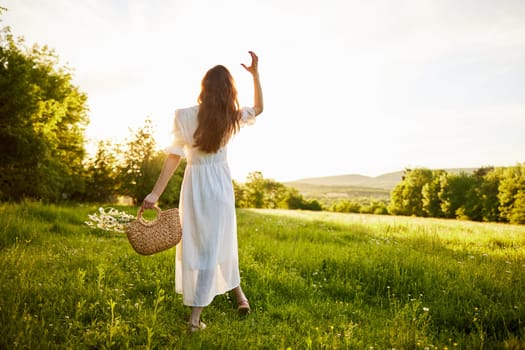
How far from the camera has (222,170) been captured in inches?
154

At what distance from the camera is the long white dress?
3.71 metres

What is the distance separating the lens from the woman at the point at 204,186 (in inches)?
145

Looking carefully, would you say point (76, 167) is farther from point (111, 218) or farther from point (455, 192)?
point (455, 192)

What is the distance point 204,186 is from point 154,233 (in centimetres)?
72

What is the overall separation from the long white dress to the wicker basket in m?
0.19

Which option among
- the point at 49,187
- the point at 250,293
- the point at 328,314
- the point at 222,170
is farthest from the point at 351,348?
the point at 49,187

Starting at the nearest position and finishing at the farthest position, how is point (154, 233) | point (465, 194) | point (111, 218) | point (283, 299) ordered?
1. point (154, 233)
2. point (283, 299)
3. point (111, 218)
4. point (465, 194)

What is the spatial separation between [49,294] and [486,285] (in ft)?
18.8

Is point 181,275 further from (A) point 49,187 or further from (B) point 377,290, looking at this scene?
(A) point 49,187

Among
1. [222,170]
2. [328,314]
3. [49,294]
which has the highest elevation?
[222,170]

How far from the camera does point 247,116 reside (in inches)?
161

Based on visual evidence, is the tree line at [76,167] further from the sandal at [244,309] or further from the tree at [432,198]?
the sandal at [244,309]

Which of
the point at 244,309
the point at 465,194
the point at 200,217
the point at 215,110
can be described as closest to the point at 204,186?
the point at 200,217

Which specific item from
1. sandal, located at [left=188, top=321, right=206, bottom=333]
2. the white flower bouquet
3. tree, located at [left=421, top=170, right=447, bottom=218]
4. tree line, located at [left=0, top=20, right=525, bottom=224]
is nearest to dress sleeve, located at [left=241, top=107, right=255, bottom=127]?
the white flower bouquet
